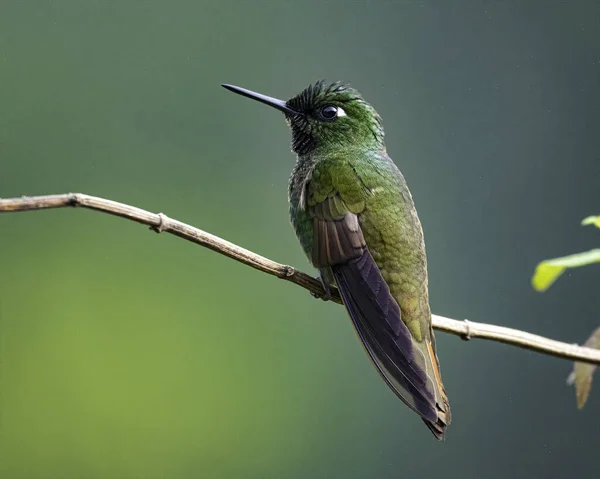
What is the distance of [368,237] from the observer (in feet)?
8.64

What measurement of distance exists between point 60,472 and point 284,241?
7.93ft

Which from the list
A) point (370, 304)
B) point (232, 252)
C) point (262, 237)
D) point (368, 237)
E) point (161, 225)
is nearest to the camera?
point (161, 225)

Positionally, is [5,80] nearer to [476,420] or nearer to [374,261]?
[476,420]

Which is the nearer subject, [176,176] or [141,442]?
[141,442]

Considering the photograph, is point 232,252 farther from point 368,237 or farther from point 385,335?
point 368,237

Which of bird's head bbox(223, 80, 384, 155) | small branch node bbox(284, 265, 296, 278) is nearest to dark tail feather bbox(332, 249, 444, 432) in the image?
small branch node bbox(284, 265, 296, 278)

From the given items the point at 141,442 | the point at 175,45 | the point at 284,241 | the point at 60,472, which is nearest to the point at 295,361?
the point at 284,241

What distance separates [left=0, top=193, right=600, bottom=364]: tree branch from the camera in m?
1.58

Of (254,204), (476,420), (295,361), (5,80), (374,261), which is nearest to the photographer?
(374,261)

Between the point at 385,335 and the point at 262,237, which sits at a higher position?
the point at 262,237

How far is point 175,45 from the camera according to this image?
7457 millimetres

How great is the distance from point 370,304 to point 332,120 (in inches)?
39.9

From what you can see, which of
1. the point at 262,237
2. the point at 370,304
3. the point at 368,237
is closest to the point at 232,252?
the point at 370,304

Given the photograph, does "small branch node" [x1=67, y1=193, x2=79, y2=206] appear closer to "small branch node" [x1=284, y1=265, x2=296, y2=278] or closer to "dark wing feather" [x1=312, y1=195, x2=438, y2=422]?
"small branch node" [x1=284, y1=265, x2=296, y2=278]
